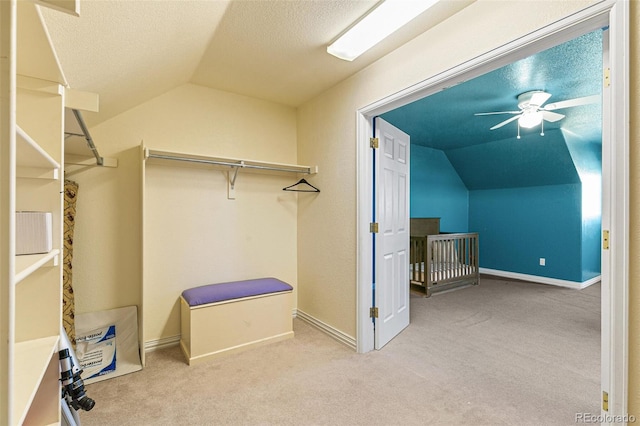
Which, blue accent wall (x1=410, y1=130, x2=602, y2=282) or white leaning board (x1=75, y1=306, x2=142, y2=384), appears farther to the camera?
blue accent wall (x1=410, y1=130, x2=602, y2=282)

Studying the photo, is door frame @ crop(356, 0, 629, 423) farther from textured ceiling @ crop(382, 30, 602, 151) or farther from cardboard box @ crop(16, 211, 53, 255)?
cardboard box @ crop(16, 211, 53, 255)

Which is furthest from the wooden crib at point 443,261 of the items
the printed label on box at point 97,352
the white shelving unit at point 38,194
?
the white shelving unit at point 38,194

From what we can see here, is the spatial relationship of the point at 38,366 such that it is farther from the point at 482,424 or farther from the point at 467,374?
the point at 467,374

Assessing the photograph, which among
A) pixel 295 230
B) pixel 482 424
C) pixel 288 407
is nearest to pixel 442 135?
pixel 295 230

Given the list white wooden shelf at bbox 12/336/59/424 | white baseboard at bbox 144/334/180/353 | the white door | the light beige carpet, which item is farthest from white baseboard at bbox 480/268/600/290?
white wooden shelf at bbox 12/336/59/424

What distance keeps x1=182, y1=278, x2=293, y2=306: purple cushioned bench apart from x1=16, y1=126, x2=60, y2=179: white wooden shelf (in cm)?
151

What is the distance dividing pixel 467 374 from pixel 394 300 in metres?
0.84

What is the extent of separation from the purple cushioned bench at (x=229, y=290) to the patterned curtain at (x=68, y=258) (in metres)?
0.76

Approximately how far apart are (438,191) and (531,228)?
1.73m

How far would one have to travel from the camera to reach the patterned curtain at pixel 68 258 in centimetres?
211

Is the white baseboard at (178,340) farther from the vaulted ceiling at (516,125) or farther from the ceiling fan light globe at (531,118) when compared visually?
the ceiling fan light globe at (531,118)

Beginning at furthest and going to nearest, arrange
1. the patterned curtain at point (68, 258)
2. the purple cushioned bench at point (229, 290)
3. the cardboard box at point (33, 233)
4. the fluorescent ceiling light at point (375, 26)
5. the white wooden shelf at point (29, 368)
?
1. the purple cushioned bench at point (229, 290)
2. the patterned curtain at point (68, 258)
3. the fluorescent ceiling light at point (375, 26)
4. the cardboard box at point (33, 233)
5. the white wooden shelf at point (29, 368)

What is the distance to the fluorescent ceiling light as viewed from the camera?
1.68 m

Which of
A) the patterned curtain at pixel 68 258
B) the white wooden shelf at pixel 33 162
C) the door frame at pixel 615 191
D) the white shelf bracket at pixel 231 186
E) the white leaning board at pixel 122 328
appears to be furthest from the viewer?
the white shelf bracket at pixel 231 186
